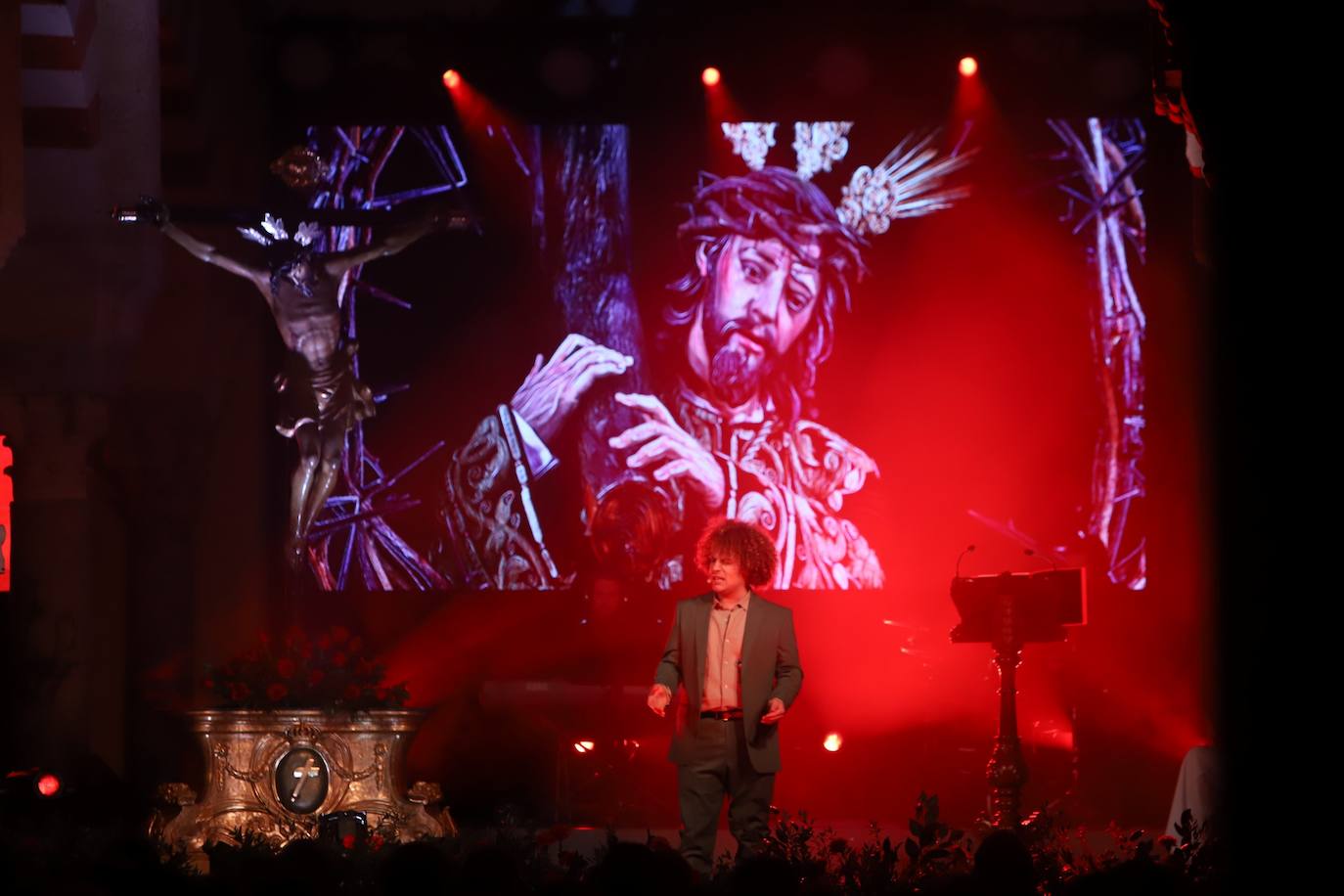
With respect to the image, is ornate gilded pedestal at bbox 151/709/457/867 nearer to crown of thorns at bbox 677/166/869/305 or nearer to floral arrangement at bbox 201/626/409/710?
floral arrangement at bbox 201/626/409/710

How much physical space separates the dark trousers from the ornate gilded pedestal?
80.8 inches

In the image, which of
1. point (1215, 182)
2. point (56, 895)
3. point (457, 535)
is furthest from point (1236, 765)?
point (457, 535)

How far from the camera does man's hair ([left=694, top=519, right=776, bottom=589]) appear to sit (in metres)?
6.62

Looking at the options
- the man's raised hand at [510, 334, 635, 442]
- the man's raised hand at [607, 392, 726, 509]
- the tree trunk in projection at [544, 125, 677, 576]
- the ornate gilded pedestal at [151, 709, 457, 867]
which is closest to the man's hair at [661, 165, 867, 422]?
the tree trunk in projection at [544, 125, 677, 576]

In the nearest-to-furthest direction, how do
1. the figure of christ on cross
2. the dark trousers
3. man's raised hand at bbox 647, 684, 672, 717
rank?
man's raised hand at bbox 647, 684, 672, 717, the dark trousers, the figure of christ on cross

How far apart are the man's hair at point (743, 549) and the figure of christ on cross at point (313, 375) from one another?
18.9 ft

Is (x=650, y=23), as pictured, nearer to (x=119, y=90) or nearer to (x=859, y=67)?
(x=859, y=67)

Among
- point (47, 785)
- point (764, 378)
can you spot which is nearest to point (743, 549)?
point (47, 785)

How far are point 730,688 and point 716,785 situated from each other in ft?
1.38

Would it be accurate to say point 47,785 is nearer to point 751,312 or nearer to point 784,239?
point 751,312

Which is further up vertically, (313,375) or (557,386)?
(313,375)

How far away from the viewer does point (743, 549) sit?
261 inches

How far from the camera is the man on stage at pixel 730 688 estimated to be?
6.45m

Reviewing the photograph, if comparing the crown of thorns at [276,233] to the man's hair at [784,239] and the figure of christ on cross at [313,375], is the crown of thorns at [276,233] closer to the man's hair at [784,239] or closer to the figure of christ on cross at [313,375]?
the figure of christ on cross at [313,375]
